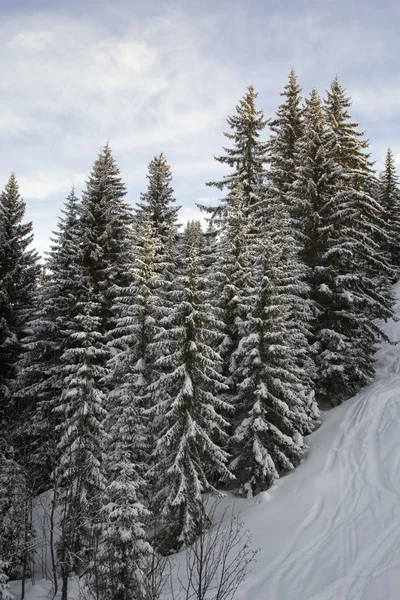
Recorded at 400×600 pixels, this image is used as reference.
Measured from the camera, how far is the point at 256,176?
24547mm

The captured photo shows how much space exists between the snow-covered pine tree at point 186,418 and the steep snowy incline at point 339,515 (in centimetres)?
216

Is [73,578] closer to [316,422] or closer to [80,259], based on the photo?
[316,422]

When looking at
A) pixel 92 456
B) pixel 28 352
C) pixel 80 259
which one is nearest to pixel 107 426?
pixel 92 456

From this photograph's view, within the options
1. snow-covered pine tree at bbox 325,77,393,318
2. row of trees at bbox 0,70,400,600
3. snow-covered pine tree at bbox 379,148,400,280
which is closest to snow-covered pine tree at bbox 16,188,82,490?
row of trees at bbox 0,70,400,600

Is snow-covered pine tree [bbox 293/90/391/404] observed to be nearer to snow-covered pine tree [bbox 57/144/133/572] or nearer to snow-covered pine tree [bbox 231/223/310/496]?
snow-covered pine tree [bbox 231/223/310/496]

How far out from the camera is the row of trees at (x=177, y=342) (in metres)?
13.6

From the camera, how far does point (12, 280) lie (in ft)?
72.4

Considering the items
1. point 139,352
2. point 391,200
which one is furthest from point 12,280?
point 391,200

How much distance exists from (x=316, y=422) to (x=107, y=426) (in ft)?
31.6

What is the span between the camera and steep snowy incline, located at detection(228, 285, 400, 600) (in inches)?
338

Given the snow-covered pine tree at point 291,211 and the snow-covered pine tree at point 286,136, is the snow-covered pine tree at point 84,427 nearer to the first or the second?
the snow-covered pine tree at point 291,211

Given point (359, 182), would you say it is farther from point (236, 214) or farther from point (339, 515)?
point (339, 515)

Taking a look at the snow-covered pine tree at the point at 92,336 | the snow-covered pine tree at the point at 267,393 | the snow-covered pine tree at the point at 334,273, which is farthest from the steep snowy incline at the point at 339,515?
the snow-covered pine tree at the point at 92,336

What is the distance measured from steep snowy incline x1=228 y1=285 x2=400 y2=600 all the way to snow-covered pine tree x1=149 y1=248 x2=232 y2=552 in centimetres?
216
